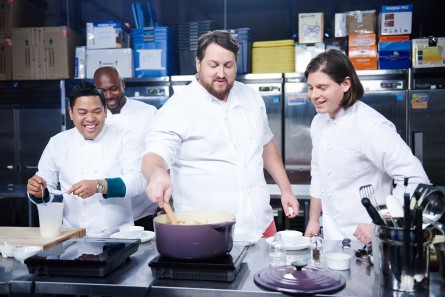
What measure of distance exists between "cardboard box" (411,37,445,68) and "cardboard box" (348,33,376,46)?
1.18ft

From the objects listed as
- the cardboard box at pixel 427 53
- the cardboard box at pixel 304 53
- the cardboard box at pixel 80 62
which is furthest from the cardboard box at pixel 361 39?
the cardboard box at pixel 80 62

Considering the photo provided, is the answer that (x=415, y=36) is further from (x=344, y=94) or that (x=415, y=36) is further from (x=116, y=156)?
(x=116, y=156)

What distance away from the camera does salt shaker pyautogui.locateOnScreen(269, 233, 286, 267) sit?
4.80ft

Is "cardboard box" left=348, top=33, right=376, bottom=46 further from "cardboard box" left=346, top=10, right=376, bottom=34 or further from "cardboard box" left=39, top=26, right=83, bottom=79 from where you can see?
"cardboard box" left=39, top=26, right=83, bottom=79

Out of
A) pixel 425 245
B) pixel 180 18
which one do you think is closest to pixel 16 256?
pixel 425 245

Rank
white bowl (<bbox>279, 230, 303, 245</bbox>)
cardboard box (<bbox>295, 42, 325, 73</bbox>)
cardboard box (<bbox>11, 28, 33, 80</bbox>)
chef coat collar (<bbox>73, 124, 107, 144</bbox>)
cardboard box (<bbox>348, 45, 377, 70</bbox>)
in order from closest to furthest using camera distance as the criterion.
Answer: white bowl (<bbox>279, 230, 303, 245</bbox>)
chef coat collar (<bbox>73, 124, 107, 144</bbox>)
cardboard box (<bbox>348, 45, 377, 70</bbox>)
cardboard box (<bbox>295, 42, 325, 73</bbox>)
cardboard box (<bbox>11, 28, 33, 80</bbox>)

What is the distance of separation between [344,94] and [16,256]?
4.69ft

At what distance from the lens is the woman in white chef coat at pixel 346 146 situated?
1891mm

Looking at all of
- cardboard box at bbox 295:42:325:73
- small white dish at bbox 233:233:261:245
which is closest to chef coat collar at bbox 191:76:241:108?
small white dish at bbox 233:233:261:245

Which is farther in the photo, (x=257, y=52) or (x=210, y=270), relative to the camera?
(x=257, y=52)

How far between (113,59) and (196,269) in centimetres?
368

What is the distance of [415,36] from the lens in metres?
4.80

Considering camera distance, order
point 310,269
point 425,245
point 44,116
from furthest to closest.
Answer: point 44,116 < point 310,269 < point 425,245

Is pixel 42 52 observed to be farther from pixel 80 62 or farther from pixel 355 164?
pixel 355 164
